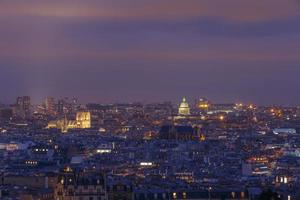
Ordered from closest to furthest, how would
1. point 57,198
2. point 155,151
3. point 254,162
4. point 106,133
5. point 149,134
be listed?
point 57,198
point 254,162
point 155,151
point 149,134
point 106,133

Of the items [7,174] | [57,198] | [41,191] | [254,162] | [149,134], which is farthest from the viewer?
[149,134]

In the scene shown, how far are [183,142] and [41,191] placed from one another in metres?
81.5

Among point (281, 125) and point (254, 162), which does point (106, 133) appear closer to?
point (281, 125)

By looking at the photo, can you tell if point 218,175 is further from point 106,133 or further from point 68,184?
point 106,133

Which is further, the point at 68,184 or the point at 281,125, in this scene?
the point at 281,125

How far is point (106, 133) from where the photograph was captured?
611 ft

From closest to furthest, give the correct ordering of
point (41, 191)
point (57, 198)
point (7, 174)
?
point (57, 198) → point (41, 191) → point (7, 174)

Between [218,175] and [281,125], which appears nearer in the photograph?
[218,175]

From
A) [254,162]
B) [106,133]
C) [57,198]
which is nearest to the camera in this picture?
[57,198]

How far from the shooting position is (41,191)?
2685 inches

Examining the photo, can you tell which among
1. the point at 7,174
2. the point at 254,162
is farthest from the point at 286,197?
the point at 254,162

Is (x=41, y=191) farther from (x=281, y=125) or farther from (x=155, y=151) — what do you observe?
(x=281, y=125)

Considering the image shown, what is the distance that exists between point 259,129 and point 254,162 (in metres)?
78.2

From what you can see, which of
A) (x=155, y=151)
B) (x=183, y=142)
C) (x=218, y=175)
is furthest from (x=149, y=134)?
(x=218, y=175)
